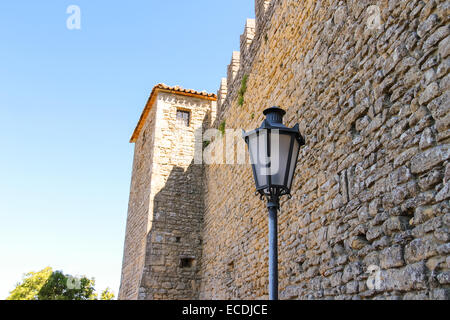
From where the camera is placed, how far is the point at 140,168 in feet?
42.3

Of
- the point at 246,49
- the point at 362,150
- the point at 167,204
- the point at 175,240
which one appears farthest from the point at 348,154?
the point at 167,204

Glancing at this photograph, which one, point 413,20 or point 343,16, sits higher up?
point 343,16

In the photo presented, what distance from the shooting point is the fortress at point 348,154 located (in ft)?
9.36

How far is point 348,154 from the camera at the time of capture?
4.01 meters

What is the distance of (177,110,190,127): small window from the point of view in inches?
473

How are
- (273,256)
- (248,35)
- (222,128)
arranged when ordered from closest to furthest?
1. (273,256)
2. (248,35)
3. (222,128)

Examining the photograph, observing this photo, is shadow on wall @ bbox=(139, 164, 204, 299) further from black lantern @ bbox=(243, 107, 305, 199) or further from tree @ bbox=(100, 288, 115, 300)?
tree @ bbox=(100, 288, 115, 300)

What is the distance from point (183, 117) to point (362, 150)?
884cm

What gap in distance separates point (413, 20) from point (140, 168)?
35.0ft

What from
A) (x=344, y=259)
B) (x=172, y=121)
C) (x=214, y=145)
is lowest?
(x=344, y=259)

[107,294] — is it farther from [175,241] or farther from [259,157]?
[259,157]

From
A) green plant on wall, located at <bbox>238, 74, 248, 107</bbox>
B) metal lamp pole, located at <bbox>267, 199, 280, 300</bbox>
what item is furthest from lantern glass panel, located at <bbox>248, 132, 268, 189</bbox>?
green plant on wall, located at <bbox>238, 74, 248, 107</bbox>
